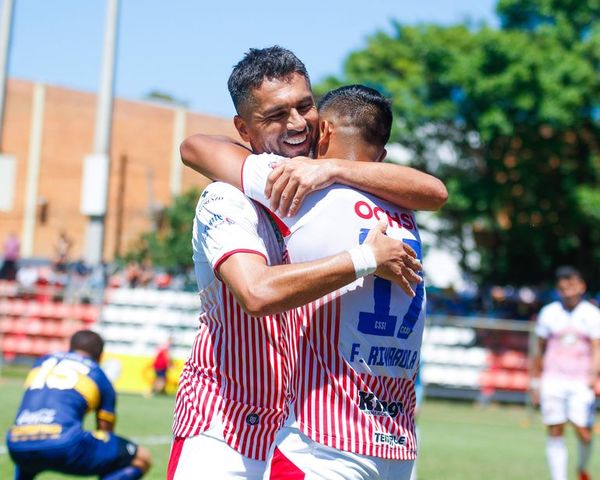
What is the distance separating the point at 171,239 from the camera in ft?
135

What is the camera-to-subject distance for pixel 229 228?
125 inches

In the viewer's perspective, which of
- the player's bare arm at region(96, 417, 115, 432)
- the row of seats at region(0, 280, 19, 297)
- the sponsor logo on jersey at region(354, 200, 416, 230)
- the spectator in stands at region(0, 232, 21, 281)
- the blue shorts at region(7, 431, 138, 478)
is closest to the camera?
the sponsor logo on jersey at region(354, 200, 416, 230)

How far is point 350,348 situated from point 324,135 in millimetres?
790

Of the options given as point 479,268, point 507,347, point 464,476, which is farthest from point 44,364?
point 479,268

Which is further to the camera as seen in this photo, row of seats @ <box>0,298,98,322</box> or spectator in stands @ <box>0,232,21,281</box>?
spectator in stands @ <box>0,232,21,281</box>

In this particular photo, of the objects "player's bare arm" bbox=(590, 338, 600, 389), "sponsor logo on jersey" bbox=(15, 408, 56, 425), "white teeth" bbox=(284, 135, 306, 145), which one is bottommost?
"sponsor logo on jersey" bbox=(15, 408, 56, 425)

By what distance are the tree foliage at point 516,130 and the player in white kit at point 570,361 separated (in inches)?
452

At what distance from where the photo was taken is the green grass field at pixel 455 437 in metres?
10.7

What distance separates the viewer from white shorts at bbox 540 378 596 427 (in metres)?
10.6

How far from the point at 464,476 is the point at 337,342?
7.74 meters

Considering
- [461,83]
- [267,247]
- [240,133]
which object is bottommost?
[267,247]

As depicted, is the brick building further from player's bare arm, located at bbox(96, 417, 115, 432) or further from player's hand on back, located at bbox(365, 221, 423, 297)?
player's hand on back, located at bbox(365, 221, 423, 297)

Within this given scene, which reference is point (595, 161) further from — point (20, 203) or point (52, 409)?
point (20, 203)

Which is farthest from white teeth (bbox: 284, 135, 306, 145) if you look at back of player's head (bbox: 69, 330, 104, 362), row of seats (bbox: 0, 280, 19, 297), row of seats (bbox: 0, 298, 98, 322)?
row of seats (bbox: 0, 280, 19, 297)
